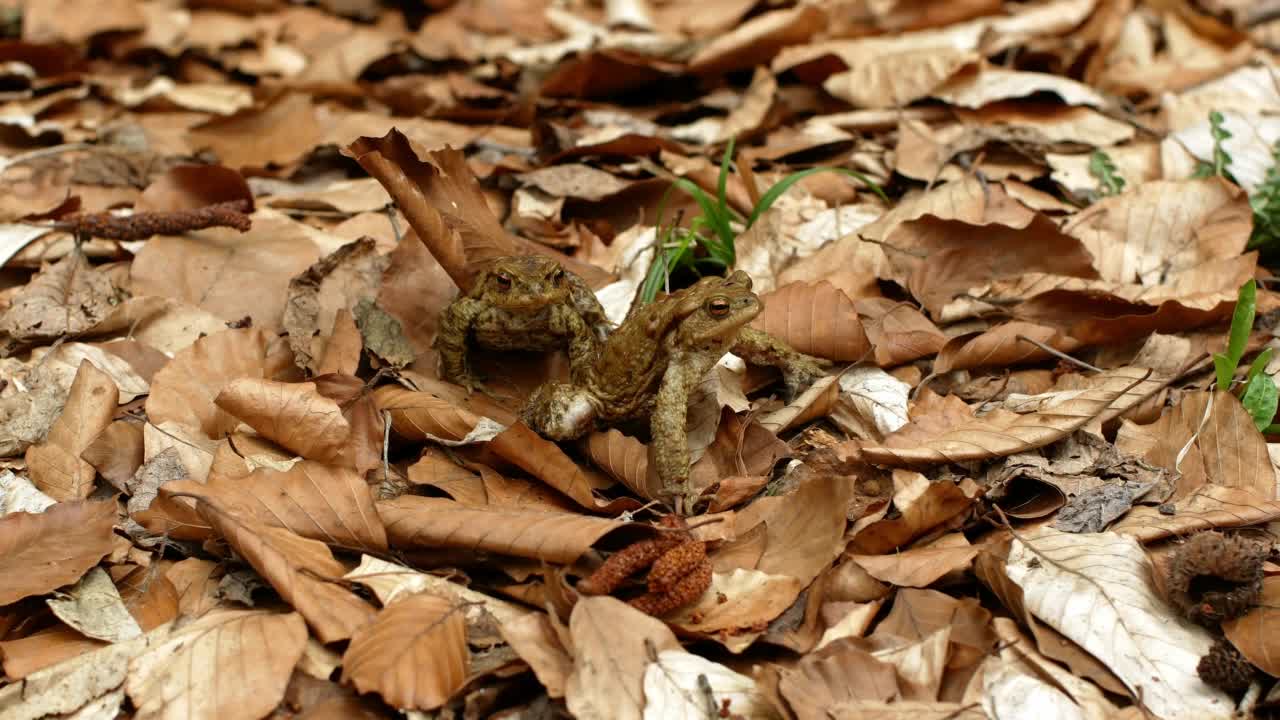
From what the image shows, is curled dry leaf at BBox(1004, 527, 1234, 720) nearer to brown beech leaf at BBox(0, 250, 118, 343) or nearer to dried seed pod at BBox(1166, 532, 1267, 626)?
dried seed pod at BBox(1166, 532, 1267, 626)

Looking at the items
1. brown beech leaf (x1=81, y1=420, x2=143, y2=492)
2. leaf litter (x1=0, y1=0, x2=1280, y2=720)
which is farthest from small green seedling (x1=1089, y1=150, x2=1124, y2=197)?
brown beech leaf (x1=81, y1=420, x2=143, y2=492)

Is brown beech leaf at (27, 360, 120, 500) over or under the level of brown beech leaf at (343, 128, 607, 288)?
under

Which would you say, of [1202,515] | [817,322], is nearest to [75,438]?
[817,322]

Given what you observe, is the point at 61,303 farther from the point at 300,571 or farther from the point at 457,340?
the point at 300,571

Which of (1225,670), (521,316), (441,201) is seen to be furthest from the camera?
(441,201)

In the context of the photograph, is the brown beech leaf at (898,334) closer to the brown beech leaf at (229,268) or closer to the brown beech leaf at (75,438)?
the brown beech leaf at (229,268)
